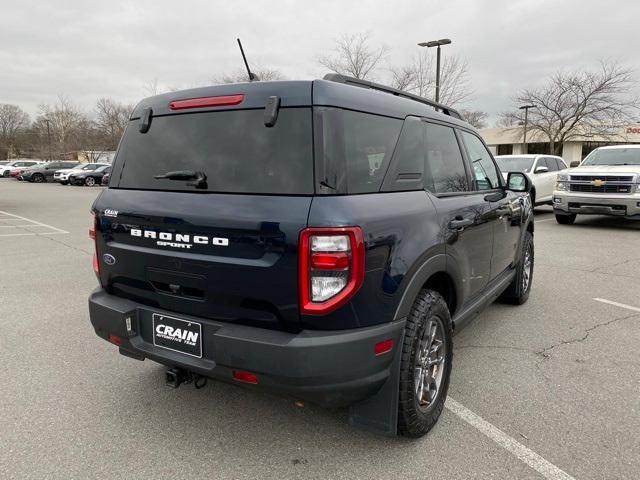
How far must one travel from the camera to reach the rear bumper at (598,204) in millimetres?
10000

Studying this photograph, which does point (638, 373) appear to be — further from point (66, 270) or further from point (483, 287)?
point (66, 270)

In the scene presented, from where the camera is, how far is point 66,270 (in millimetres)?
6691

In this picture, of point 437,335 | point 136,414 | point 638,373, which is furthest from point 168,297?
point 638,373

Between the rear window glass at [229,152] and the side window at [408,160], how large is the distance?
1.74 feet

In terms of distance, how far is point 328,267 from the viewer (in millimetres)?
2086

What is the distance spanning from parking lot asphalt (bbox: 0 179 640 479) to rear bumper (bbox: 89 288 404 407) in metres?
0.24

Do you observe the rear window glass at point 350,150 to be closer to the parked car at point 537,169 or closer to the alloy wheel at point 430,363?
the alloy wheel at point 430,363

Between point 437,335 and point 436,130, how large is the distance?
1.36 meters

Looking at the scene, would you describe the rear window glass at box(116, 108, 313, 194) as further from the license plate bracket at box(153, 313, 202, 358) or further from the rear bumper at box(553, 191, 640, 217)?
the rear bumper at box(553, 191, 640, 217)

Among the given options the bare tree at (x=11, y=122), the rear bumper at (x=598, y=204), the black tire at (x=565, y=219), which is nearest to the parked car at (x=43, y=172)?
the black tire at (x=565, y=219)

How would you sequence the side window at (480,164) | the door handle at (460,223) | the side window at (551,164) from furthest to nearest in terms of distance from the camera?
the side window at (551,164) → the side window at (480,164) → the door handle at (460,223)

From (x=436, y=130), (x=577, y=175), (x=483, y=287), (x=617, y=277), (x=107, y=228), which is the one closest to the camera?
(x=107, y=228)

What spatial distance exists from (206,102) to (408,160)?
46.0 inches

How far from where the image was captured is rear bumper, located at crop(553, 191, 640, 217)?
10000 millimetres
